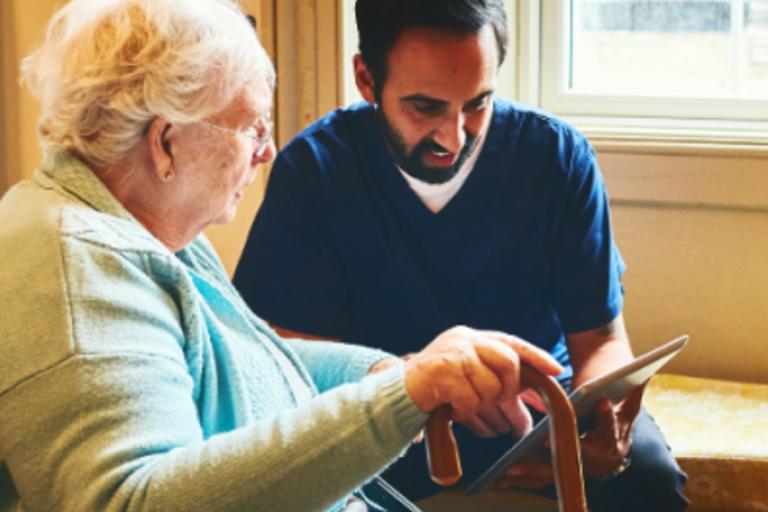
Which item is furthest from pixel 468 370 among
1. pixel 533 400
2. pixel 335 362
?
pixel 533 400

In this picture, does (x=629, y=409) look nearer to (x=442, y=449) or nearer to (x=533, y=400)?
(x=533, y=400)

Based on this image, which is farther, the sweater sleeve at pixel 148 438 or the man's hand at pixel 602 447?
the man's hand at pixel 602 447

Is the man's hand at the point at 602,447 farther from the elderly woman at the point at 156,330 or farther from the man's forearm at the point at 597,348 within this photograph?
the elderly woman at the point at 156,330

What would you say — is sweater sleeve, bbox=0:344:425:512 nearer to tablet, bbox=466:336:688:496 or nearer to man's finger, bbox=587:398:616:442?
tablet, bbox=466:336:688:496

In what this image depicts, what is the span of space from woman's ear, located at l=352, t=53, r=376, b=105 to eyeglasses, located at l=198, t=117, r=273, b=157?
22.0 inches

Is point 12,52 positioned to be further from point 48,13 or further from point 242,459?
point 242,459

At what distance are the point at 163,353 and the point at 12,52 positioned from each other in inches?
70.9

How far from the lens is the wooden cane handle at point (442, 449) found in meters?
1.17

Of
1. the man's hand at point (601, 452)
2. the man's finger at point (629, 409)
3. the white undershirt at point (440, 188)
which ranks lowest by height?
the man's hand at point (601, 452)

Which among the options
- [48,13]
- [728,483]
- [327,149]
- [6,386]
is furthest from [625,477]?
[48,13]

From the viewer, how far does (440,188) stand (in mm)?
2020

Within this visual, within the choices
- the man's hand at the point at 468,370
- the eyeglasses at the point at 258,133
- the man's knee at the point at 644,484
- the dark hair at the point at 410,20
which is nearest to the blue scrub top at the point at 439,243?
the dark hair at the point at 410,20

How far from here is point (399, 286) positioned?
203 centimetres

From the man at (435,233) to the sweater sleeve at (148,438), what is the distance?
795mm
